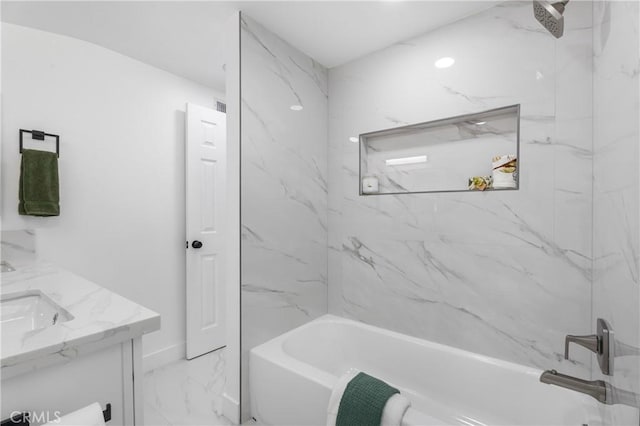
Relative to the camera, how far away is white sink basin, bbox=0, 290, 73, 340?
3.66ft

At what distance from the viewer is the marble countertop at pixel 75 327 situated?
28.4 inches

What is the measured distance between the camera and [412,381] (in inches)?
75.2

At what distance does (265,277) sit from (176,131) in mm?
1580

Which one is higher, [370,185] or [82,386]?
[370,185]

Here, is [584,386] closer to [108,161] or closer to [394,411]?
[394,411]

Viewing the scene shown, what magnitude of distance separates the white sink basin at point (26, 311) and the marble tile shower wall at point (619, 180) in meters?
1.71

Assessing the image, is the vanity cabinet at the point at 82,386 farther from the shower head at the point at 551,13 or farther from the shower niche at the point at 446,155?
the shower head at the point at 551,13

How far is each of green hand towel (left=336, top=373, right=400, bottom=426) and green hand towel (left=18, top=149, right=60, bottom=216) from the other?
2.06 metres

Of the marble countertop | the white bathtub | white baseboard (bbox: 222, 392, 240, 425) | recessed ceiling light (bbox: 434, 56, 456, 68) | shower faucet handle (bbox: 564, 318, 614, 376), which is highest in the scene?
recessed ceiling light (bbox: 434, 56, 456, 68)

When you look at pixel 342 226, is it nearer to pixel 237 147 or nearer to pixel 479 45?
pixel 237 147

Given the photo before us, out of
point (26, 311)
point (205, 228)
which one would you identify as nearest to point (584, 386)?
point (26, 311)

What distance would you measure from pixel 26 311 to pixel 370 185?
194 centimetres

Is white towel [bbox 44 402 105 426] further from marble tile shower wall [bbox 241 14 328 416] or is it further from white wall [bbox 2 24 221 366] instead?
white wall [bbox 2 24 221 366]

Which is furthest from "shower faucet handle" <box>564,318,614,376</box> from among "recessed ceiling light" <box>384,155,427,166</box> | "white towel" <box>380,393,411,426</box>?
"recessed ceiling light" <box>384,155,427,166</box>
